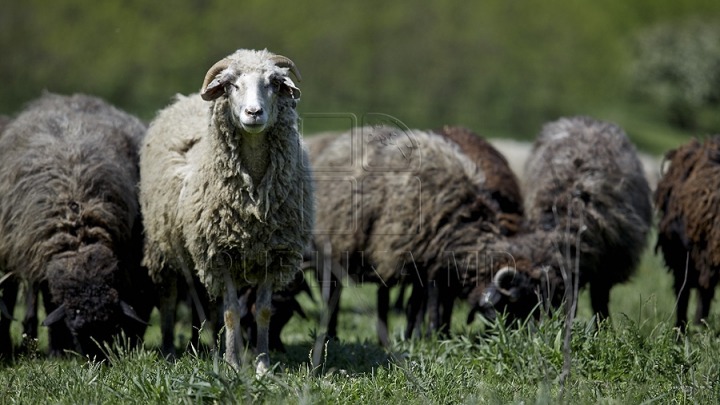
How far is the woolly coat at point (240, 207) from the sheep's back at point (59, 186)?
83 cm

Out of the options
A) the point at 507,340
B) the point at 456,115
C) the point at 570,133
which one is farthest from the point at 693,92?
the point at 507,340

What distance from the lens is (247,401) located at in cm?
360

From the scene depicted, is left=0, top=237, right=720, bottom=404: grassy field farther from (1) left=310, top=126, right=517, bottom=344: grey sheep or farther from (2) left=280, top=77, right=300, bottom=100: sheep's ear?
(2) left=280, top=77, right=300, bottom=100: sheep's ear

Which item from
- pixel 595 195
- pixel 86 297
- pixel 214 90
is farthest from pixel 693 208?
pixel 86 297

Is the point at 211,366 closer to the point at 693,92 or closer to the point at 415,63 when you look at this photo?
the point at 415,63

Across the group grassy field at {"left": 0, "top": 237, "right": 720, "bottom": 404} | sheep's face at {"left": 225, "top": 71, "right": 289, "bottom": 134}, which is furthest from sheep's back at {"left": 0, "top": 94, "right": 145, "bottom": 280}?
sheep's face at {"left": 225, "top": 71, "right": 289, "bottom": 134}

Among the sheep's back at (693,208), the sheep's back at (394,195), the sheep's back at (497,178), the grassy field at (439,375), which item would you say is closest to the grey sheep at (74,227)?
the grassy field at (439,375)

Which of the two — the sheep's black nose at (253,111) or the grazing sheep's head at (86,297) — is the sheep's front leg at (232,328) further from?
the sheep's black nose at (253,111)

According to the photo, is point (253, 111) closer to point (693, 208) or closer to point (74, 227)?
point (74, 227)

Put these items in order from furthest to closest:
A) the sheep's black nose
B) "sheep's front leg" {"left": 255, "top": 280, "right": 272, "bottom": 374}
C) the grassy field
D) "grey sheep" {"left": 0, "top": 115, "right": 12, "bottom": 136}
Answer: "grey sheep" {"left": 0, "top": 115, "right": 12, "bottom": 136} → "sheep's front leg" {"left": 255, "top": 280, "right": 272, "bottom": 374} → the sheep's black nose → the grassy field

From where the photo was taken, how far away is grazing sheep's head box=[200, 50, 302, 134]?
4309 mm

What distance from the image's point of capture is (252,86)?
4406mm

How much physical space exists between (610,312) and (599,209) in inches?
51.5

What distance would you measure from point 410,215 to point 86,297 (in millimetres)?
3125
